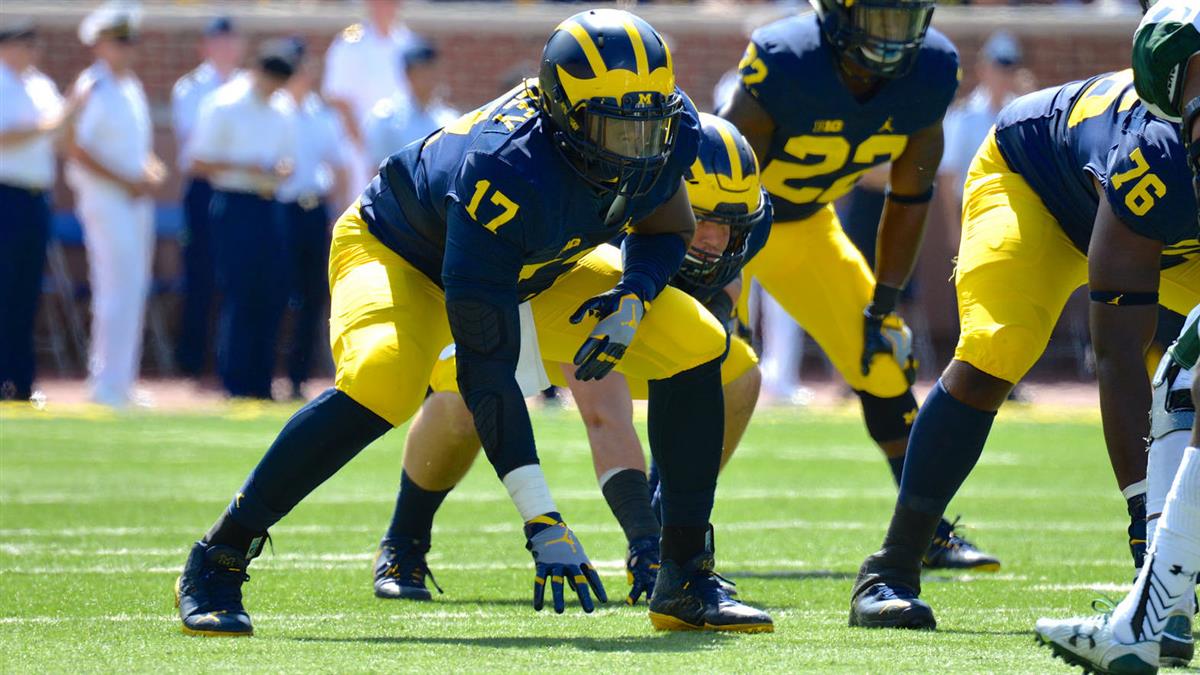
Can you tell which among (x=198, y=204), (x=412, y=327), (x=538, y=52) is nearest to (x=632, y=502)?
(x=412, y=327)

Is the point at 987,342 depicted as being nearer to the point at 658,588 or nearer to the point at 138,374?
the point at 658,588

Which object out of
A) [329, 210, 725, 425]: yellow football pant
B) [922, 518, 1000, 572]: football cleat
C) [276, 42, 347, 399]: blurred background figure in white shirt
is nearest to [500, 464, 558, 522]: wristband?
[329, 210, 725, 425]: yellow football pant

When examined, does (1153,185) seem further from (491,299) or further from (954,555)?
(954,555)

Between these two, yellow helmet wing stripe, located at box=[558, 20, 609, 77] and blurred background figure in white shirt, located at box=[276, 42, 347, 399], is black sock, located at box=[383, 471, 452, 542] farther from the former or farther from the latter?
blurred background figure in white shirt, located at box=[276, 42, 347, 399]

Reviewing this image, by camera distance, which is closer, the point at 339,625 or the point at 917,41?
the point at 339,625

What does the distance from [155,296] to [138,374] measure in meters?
0.68

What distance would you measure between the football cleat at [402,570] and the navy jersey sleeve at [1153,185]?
240 cm

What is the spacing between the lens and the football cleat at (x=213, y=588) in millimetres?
4750

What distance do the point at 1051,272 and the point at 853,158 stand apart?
168cm

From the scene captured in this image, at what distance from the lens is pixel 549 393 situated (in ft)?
41.8

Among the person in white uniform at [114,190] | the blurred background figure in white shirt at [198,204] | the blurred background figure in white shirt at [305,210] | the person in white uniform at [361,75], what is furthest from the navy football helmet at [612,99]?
the person in white uniform at [361,75]

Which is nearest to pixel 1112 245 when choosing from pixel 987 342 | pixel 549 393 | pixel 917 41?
pixel 987 342

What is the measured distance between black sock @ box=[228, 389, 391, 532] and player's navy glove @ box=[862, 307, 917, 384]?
8.04ft

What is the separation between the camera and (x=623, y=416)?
19.0 ft
